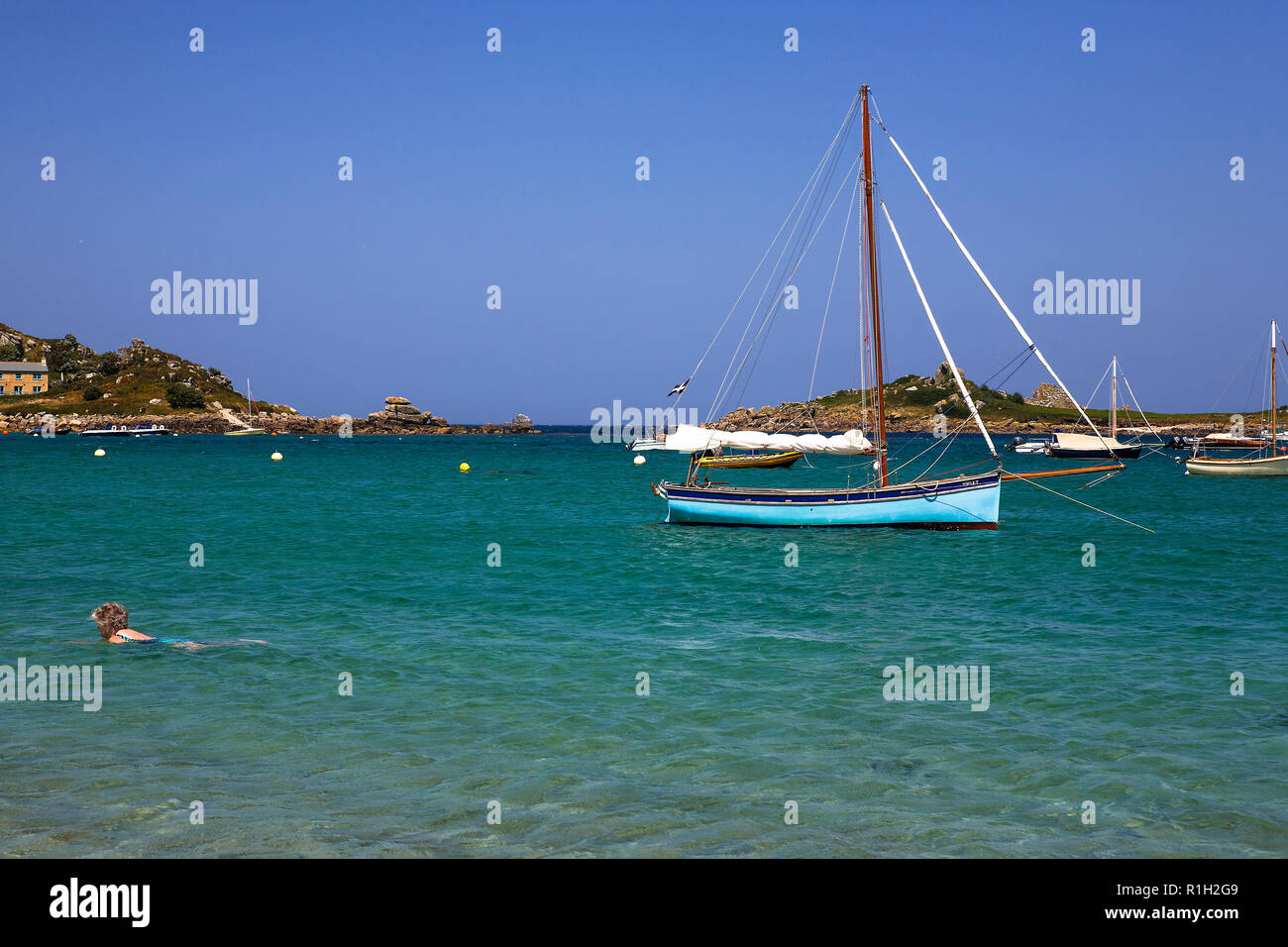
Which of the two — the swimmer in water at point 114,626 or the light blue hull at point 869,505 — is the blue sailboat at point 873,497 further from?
the swimmer in water at point 114,626

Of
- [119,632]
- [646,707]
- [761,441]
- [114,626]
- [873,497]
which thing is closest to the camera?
[646,707]

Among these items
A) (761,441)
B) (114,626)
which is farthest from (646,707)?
(761,441)

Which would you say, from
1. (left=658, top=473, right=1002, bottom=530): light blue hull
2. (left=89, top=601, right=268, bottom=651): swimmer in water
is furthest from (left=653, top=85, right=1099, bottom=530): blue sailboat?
(left=89, top=601, right=268, bottom=651): swimmer in water

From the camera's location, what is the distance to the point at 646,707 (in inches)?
527

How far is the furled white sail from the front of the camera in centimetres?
10338

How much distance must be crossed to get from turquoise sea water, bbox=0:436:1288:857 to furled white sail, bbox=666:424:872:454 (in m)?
69.5

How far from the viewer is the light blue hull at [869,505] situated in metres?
37.6

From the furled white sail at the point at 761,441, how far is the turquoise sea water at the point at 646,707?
2738 inches

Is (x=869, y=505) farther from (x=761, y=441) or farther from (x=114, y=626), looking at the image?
(x=761, y=441)

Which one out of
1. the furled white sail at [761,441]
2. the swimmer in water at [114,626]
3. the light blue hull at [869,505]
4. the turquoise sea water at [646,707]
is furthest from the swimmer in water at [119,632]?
the furled white sail at [761,441]

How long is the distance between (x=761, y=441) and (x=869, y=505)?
69556 millimetres

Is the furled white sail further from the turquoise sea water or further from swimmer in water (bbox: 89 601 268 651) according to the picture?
swimmer in water (bbox: 89 601 268 651)
